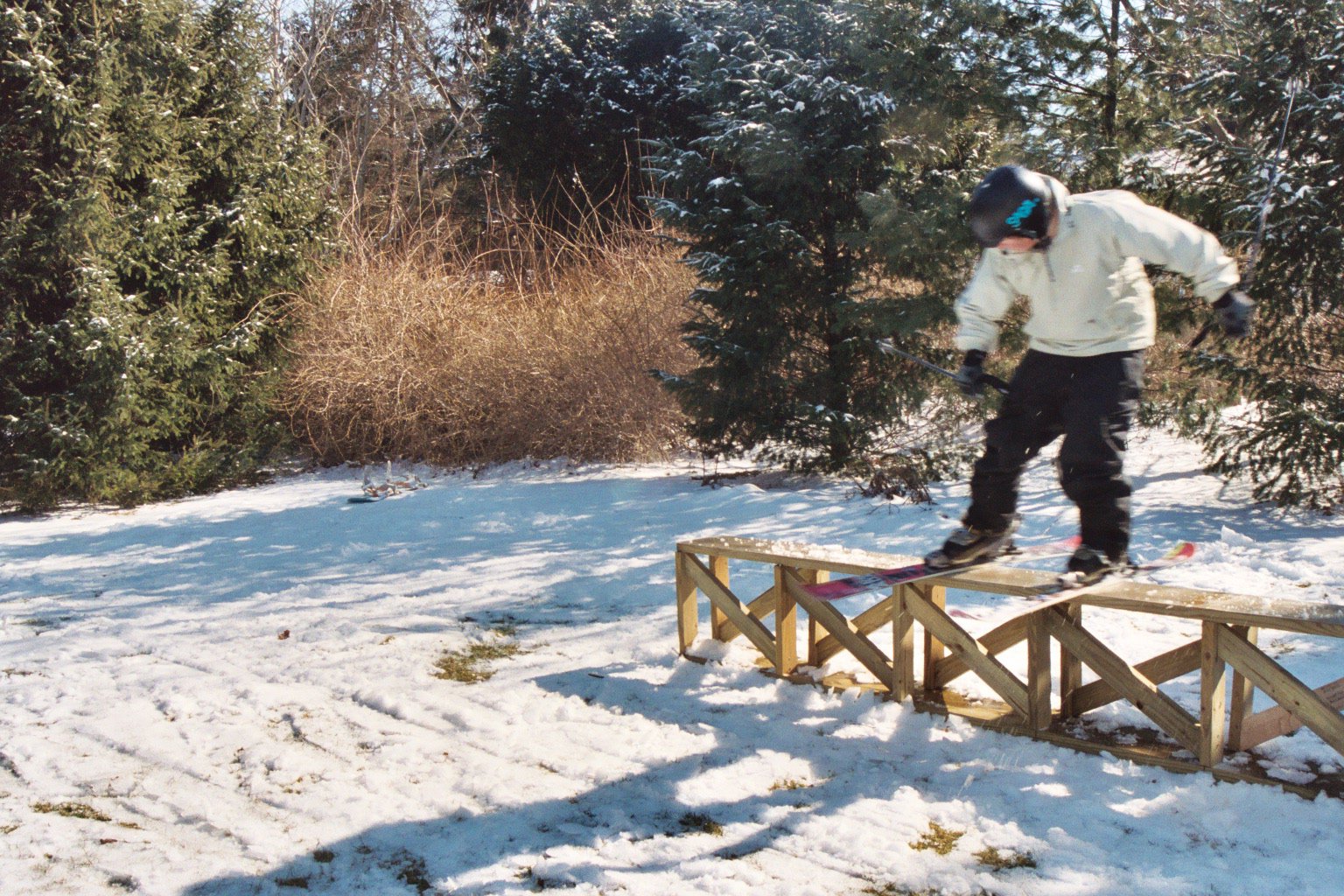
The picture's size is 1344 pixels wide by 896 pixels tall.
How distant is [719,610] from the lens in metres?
5.53

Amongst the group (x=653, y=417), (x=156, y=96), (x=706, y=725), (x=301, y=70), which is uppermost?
(x=301, y=70)

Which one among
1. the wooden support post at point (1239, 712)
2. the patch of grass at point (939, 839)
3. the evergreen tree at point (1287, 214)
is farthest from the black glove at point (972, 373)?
the evergreen tree at point (1287, 214)

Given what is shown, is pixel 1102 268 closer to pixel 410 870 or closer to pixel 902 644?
pixel 902 644

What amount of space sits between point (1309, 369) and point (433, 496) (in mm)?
7851

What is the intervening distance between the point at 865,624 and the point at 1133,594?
1.37 metres

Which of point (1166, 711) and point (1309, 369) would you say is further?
point (1309, 369)

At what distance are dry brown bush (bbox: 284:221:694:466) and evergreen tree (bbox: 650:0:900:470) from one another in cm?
186

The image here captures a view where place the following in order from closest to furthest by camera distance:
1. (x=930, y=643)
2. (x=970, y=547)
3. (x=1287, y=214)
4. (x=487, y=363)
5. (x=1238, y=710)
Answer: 1. (x=1238, y=710)
2. (x=970, y=547)
3. (x=930, y=643)
4. (x=1287, y=214)
5. (x=487, y=363)

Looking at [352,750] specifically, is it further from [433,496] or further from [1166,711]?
[433,496]

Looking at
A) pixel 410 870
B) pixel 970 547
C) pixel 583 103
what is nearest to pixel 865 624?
pixel 970 547

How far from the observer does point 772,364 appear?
934 cm

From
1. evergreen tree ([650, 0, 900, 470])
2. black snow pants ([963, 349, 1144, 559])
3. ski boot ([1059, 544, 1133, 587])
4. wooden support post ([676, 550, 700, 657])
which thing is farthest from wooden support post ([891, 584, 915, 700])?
evergreen tree ([650, 0, 900, 470])

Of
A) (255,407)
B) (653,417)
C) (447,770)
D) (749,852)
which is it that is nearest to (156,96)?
(255,407)

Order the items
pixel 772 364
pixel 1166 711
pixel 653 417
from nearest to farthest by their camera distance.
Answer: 1. pixel 1166 711
2. pixel 772 364
3. pixel 653 417
